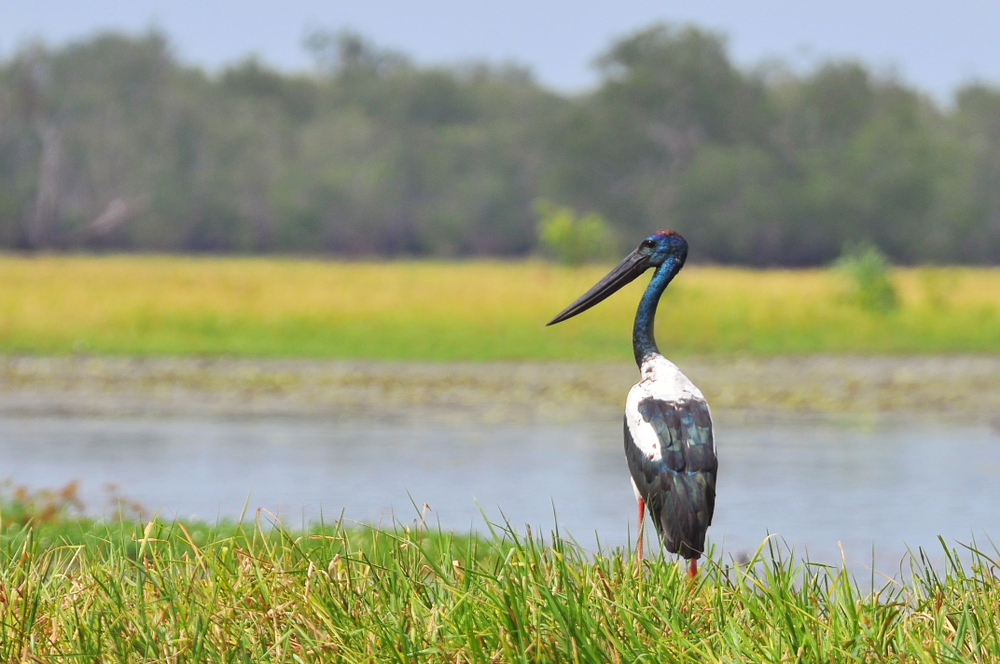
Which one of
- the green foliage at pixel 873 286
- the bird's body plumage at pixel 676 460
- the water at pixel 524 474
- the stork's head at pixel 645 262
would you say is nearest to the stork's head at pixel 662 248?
the stork's head at pixel 645 262

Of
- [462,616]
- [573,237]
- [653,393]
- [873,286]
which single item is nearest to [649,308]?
[653,393]

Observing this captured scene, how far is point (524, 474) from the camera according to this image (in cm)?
1152

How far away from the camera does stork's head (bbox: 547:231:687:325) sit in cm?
577

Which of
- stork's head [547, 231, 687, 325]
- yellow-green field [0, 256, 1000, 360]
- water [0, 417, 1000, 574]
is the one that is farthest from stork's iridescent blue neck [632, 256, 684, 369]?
yellow-green field [0, 256, 1000, 360]

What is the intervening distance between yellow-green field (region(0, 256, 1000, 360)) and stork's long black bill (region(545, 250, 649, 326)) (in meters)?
16.8

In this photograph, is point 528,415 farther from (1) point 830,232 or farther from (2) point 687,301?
(1) point 830,232

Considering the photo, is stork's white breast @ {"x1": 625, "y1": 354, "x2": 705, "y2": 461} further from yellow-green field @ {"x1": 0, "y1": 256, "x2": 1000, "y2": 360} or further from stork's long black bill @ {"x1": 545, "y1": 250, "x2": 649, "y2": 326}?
yellow-green field @ {"x1": 0, "y1": 256, "x2": 1000, "y2": 360}

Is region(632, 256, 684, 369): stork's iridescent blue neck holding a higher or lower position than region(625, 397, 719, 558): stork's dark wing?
higher

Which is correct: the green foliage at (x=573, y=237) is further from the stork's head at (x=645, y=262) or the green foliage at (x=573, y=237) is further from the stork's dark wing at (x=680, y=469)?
the stork's dark wing at (x=680, y=469)

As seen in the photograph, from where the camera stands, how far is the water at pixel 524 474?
925 cm

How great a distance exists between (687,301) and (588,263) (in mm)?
8119

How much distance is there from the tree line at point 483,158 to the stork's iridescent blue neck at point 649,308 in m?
49.9

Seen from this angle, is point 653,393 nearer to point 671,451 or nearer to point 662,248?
point 671,451

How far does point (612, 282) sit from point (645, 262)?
0.19 metres
